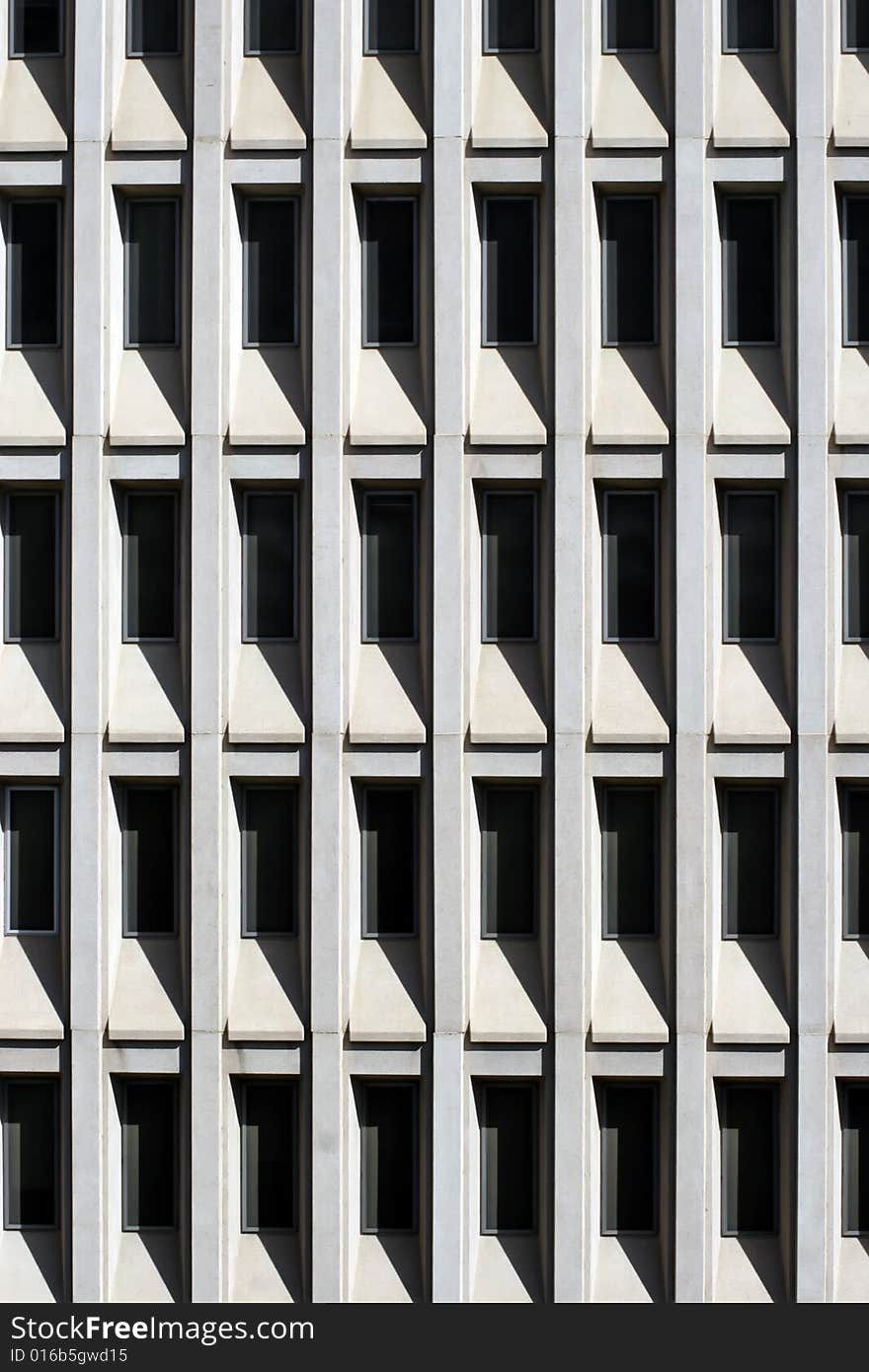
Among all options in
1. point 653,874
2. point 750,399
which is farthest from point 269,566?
point 750,399

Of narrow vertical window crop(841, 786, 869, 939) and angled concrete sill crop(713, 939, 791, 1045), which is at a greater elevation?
narrow vertical window crop(841, 786, 869, 939)

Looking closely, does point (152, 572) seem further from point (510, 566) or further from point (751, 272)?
point (751, 272)

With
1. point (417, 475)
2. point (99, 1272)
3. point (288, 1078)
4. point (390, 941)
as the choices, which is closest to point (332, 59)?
point (417, 475)

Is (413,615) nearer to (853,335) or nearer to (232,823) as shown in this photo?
(232,823)

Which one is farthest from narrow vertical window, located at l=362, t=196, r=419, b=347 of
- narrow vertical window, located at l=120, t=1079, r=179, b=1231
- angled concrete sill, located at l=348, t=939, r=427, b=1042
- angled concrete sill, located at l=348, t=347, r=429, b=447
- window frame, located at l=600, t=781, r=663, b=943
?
narrow vertical window, located at l=120, t=1079, r=179, b=1231

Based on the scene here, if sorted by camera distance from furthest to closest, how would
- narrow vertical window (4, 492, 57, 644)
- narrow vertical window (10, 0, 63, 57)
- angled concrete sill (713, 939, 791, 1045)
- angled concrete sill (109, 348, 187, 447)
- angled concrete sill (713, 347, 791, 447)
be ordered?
1. narrow vertical window (10, 0, 63, 57)
2. narrow vertical window (4, 492, 57, 644)
3. angled concrete sill (109, 348, 187, 447)
4. angled concrete sill (713, 347, 791, 447)
5. angled concrete sill (713, 939, 791, 1045)

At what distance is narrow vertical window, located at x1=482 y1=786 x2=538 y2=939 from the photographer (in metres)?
19.3

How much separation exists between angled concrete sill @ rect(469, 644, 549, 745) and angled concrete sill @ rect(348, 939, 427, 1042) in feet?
9.90

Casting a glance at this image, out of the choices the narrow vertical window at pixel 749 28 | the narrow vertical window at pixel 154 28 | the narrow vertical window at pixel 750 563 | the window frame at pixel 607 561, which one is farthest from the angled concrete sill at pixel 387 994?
the narrow vertical window at pixel 749 28

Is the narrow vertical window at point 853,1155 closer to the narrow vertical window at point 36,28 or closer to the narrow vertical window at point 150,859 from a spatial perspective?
the narrow vertical window at point 150,859

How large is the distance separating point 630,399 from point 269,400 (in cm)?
476

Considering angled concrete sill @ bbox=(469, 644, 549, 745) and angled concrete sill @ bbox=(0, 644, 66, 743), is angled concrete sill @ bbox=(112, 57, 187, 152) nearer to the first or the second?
angled concrete sill @ bbox=(0, 644, 66, 743)

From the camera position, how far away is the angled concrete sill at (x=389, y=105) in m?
19.1

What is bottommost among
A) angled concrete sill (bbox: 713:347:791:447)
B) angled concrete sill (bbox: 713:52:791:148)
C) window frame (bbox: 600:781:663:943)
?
window frame (bbox: 600:781:663:943)
